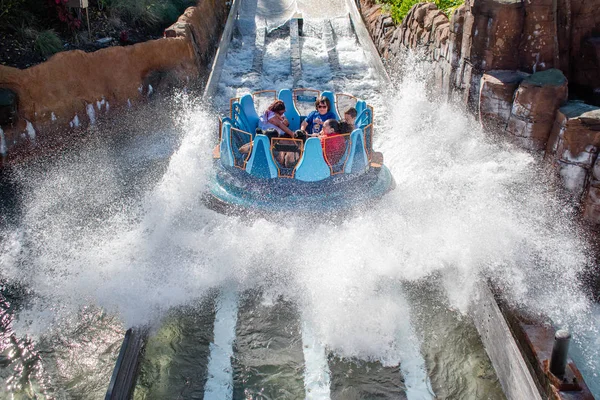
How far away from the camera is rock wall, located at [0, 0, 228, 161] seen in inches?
230

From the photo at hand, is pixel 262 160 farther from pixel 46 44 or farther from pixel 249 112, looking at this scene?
pixel 46 44

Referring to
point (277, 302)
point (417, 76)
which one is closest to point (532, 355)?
point (277, 302)

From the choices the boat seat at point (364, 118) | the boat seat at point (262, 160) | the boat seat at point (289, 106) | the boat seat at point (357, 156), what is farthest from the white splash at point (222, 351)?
the boat seat at point (289, 106)

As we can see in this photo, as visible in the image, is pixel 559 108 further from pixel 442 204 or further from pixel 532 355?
pixel 532 355

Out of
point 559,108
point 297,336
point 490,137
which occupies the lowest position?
point 297,336

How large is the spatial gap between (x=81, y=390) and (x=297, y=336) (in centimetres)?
143

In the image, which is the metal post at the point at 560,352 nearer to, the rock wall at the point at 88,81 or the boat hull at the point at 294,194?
the boat hull at the point at 294,194

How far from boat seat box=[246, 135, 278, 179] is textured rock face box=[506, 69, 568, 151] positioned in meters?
2.22

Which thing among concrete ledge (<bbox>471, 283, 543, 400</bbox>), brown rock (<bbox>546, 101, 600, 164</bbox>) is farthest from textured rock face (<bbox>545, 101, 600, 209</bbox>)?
concrete ledge (<bbox>471, 283, 543, 400</bbox>)

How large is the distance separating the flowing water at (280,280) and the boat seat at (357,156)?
0.37 metres

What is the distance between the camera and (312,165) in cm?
469

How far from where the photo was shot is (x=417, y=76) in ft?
25.5

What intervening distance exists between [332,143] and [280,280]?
4.15 feet

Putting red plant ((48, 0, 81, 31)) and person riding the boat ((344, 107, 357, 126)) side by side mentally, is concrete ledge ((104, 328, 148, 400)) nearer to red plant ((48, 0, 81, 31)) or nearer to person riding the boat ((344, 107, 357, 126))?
person riding the boat ((344, 107, 357, 126))
